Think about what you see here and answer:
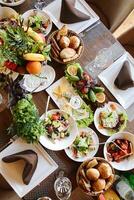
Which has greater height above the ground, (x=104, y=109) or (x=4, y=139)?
(x=4, y=139)

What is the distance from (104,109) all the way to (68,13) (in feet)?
1.98

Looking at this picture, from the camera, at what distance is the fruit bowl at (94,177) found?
246 centimetres

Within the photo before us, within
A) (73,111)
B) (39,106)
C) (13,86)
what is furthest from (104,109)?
(13,86)

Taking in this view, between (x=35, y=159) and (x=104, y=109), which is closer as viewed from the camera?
(x=35, y=159)

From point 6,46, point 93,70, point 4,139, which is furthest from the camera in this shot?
point 93,70

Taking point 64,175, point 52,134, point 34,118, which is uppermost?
point 34,118

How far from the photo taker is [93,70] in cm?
271

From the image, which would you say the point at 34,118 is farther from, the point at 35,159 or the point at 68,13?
the point at 68,13

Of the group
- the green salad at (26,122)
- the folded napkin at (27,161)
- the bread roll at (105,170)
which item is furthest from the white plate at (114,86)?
the folded napkin at (27,161)

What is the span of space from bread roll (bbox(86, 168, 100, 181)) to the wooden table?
0.10 m

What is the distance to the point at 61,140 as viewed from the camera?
2.54m

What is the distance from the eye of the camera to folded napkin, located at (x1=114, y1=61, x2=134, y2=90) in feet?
8.76

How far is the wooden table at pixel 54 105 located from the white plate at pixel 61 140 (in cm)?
4

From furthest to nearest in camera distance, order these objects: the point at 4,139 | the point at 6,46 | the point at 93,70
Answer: the point at 93,70 → the point at 4,139 → the point at 6,46
